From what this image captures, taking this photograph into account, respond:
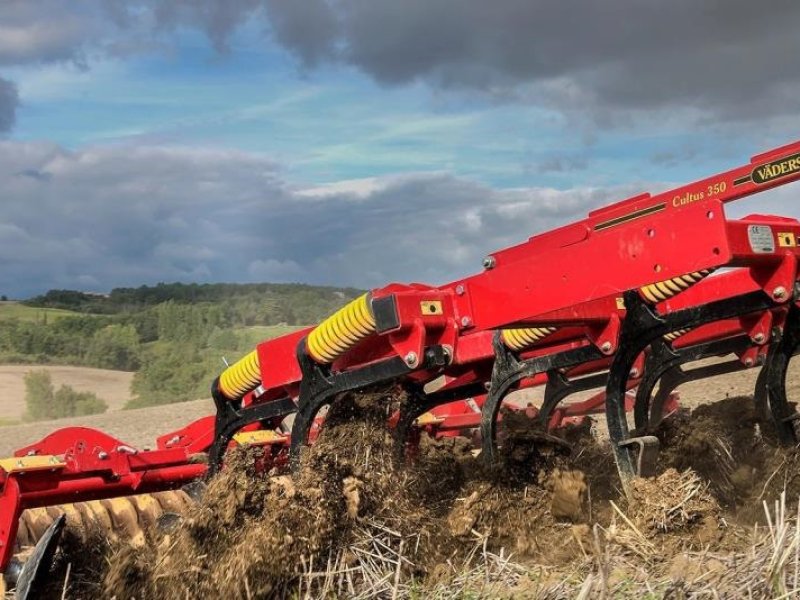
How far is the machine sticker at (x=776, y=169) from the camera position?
491 cm

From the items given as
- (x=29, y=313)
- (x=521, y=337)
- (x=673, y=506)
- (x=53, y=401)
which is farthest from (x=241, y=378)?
(x=29, y=313)

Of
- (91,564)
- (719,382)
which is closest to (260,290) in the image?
(719,382)

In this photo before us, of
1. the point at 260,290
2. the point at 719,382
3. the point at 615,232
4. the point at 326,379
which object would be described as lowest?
the point at 719,382

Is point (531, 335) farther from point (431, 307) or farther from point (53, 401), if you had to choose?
point (53, 401)

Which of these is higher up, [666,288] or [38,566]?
[666,288]

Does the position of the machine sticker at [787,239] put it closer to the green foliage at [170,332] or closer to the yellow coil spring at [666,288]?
the yellow coil spring at [666,288]

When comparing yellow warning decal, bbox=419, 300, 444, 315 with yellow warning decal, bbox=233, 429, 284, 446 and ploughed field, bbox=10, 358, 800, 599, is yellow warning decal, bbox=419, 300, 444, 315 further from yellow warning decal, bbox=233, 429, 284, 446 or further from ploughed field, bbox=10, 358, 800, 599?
yellow warning decal, bbox=233, 429, 284, 446

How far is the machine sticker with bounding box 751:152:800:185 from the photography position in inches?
193

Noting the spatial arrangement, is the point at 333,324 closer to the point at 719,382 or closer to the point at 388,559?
the point at 388,559

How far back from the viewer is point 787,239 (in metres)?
4.73

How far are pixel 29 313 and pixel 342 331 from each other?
39.0 m

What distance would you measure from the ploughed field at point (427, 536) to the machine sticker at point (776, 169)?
1410 millimetres

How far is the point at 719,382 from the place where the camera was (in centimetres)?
1409

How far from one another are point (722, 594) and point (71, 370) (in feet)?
107
